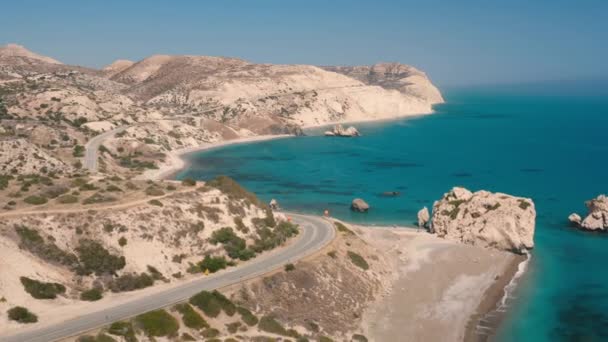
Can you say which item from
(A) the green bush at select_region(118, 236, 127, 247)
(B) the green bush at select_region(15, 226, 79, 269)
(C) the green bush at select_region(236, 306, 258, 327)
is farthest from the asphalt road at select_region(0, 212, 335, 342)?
(B) the green bush at select_region(15, 226, 79, 269)

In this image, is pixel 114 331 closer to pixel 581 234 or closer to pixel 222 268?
pixel 222 268

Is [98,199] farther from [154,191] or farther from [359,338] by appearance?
[359,338]

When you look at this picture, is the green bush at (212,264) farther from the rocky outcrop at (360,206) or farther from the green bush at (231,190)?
the rocky outcrop at (360,206)

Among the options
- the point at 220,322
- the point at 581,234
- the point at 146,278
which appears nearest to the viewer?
the point at 220,322

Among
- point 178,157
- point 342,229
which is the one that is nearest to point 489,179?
point 342,229

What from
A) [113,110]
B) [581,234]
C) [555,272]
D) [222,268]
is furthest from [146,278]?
[113,110]

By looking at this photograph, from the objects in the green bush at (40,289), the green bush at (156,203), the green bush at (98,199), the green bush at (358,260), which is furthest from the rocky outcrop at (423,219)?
the green bush at (40,289)
